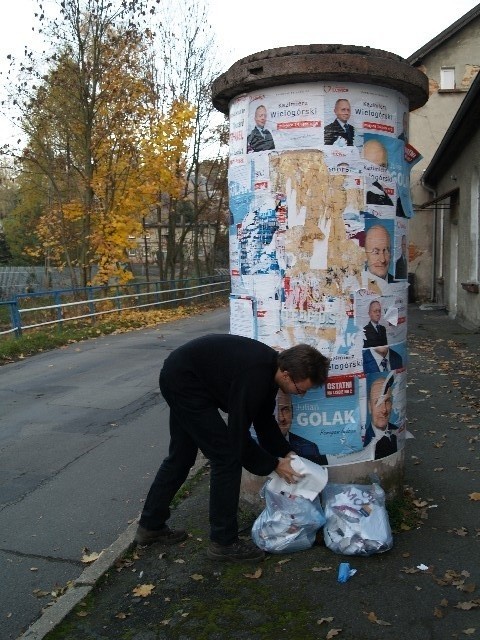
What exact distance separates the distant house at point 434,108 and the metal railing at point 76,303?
8839 millimetres

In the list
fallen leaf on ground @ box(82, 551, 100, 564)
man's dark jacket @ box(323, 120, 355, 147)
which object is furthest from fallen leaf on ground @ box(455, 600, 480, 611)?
man's dark jacket @ box(323, 120, 355, 147)

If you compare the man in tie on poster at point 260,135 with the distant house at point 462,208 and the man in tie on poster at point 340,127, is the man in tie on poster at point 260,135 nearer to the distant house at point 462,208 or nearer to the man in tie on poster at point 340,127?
the man in tie on poster at point 340,127

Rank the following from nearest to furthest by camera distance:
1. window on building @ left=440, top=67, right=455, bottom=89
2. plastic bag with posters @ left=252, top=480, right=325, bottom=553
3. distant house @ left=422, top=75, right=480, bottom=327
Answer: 1. plastic bag with posters @ left=252, top=480, right=325, bottom=553
2. distant house @ left=422, top=75, right=480, bottom=327
3. window on building @ left=440, top=67, right=455, bottom=89

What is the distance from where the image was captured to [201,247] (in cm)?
3844

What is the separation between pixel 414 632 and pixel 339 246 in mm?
2201

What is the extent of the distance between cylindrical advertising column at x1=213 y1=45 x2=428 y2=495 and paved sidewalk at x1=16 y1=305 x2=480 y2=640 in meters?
0.59

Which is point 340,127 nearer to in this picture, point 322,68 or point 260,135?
point 322,68

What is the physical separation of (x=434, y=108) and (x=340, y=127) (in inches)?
888

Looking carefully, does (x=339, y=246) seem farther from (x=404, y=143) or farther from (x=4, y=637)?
(x=4, y=637)

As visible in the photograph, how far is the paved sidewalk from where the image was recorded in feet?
10.8

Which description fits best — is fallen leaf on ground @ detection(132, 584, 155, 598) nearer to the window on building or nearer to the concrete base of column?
→ the concrete base of column

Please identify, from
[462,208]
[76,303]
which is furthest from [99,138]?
[462,208]

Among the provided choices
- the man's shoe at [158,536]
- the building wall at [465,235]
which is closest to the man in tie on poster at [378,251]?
the man's shoe at [158,536]

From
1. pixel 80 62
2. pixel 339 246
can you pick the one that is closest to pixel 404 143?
pixel 339 246
